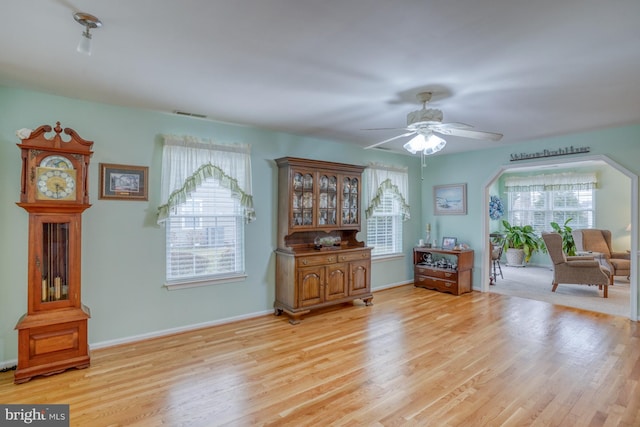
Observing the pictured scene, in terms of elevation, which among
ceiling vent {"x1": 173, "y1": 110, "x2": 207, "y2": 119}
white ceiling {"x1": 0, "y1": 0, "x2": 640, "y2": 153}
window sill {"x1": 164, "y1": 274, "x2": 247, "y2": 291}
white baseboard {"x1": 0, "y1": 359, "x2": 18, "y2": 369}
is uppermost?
ceiling vent {"x1": 173, "y1": 110, "x2": 207, "y2": 119}

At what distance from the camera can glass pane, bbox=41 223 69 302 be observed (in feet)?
9.36

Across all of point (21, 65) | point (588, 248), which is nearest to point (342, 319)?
point (21, 65)

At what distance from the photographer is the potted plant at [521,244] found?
835cm

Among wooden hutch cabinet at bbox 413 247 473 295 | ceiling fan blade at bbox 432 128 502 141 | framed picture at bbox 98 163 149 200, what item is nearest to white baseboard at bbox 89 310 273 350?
framed picture at bbox 98 163 149 200

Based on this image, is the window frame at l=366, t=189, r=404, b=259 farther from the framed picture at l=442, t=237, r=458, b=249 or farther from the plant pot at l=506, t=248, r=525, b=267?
the plant pot at l=506, t=248, r=525, b=267

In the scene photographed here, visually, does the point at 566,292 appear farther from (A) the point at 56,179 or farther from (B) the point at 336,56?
(A) the point at 56,179

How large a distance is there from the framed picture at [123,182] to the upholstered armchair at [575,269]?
649 cm

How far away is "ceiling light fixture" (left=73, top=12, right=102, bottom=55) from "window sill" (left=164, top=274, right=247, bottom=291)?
8.53ft

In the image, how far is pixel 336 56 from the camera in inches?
92.9

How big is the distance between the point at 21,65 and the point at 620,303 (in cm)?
788

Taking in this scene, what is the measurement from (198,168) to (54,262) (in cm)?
167

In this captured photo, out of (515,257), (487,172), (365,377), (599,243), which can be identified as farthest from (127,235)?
(515,257)

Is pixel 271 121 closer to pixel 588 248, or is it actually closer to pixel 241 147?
pixel 241 147

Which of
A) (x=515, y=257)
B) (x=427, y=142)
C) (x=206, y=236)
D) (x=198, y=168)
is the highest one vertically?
(x=427, y=142)
